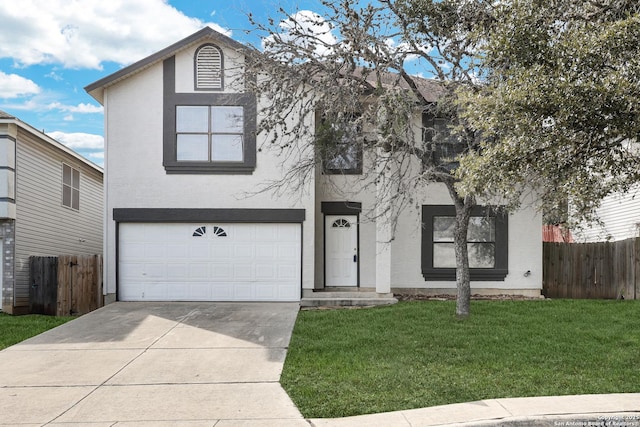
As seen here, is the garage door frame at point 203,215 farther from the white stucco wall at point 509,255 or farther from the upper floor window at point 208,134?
the white stucco wall at point 509,255

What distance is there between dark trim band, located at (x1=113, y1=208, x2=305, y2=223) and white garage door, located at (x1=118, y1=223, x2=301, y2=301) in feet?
0.70

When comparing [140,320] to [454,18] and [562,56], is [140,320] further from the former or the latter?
[562,56]

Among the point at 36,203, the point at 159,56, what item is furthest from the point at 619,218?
the point at 36,203

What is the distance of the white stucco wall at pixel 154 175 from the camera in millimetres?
14695

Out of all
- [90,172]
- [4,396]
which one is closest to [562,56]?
[4,396]

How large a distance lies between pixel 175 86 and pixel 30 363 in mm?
8233

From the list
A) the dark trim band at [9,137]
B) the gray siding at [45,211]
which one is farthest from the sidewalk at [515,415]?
the dark trim band at [9,137]

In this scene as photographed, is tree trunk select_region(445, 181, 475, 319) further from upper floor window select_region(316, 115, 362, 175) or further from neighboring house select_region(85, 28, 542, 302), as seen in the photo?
neighboring house select_region(85, 28, 542, 302)

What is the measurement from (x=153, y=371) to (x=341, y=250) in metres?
7.95

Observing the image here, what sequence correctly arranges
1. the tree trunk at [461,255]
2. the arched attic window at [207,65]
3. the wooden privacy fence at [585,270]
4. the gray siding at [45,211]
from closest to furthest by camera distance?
the tree trunk at [461,255], the arched attic window at [207,65], the gray siding at [45,211], the wooden privacy fence at [585,270]

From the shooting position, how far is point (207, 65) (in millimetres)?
14766

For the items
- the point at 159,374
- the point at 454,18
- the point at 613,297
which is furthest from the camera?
the point at 613,297

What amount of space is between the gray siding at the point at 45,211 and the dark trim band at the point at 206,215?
10.4ft

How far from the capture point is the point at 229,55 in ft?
48.4
